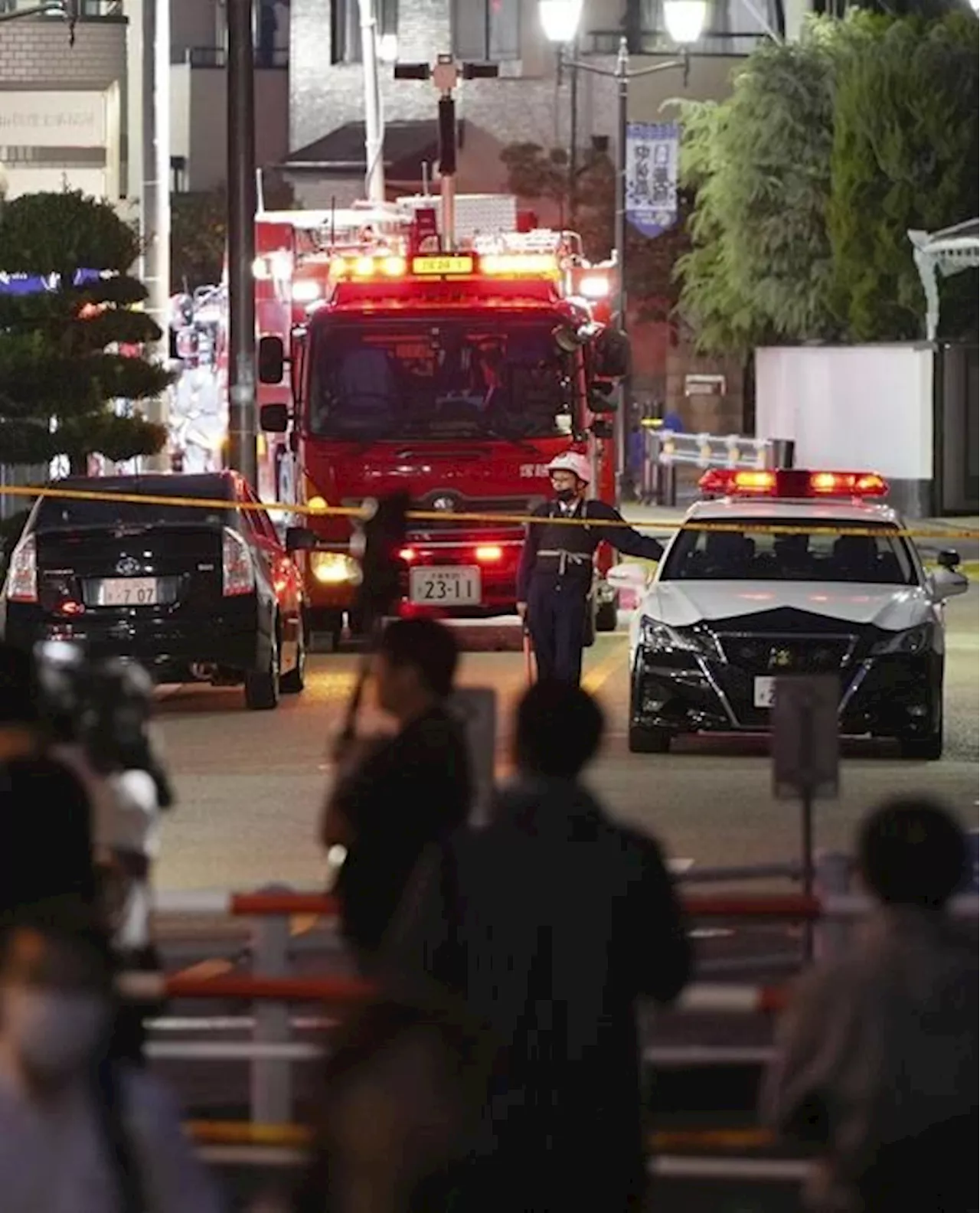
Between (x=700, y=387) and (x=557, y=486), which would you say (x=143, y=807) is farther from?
(x=700, y=387)

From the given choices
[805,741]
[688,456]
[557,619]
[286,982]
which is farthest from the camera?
[688,456]

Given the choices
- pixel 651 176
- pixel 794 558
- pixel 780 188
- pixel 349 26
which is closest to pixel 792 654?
pixel 794 558

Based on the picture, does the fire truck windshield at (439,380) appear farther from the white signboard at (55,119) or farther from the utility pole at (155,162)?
the white signboard at (55,119)

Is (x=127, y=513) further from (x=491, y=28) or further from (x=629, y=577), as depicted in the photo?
(x=491, y=28)

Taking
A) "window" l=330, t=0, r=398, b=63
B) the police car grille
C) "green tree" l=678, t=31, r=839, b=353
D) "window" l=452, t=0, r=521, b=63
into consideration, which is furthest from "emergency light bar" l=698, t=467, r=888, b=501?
"window" l=452, t=0, r=521, b=63

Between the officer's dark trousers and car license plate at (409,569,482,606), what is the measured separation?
17.6 ft

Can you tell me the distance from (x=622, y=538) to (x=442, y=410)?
243 inches

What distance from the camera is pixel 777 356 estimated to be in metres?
56.2

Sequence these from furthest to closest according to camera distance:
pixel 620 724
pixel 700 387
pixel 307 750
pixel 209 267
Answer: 1. pixel 209 267
2. pixel 700 387
3. pixel 620 724
4. pixel 307 750

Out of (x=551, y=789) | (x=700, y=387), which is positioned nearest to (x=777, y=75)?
(x=700, y=387)

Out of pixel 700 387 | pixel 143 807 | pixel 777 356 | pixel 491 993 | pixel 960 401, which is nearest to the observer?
pixel 491 993

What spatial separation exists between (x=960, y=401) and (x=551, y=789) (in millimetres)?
41220

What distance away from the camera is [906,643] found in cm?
1886

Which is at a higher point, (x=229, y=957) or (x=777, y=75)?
(x=777, y=75)
